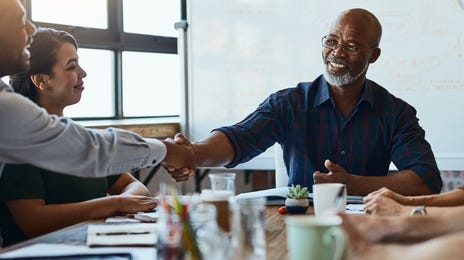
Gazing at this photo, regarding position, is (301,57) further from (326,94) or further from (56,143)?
(56,143)

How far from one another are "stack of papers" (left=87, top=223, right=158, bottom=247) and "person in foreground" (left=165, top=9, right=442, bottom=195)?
0.81 m

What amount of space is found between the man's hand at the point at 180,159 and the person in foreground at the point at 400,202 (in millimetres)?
651

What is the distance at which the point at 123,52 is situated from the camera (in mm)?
3896

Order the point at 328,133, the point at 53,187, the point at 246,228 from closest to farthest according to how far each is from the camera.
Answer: the point at 246,228 < the point at 53,187 < the point at 328,133

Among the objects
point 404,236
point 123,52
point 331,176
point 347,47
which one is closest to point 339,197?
point 404,236

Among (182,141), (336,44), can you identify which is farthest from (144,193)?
(336,44)

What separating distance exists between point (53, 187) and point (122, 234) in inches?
21.6

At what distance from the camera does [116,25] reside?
12.5ft

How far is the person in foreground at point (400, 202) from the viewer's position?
1.60 m

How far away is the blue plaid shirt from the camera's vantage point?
2291 millimetres

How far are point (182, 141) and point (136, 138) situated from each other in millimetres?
534

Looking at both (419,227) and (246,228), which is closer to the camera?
(246,228)

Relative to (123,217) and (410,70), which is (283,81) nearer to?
(410,70)

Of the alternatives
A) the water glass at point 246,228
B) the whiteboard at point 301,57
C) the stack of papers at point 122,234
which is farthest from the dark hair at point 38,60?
the whiteboard at point 301,57
